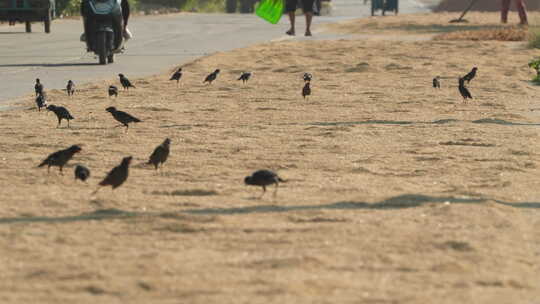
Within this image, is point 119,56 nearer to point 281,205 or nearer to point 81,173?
point 81,173

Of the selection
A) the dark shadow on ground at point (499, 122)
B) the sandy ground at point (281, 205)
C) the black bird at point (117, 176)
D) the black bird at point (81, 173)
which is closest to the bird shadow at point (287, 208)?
the sandy ground at point (281, 205)

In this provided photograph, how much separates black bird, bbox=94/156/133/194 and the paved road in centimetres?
879

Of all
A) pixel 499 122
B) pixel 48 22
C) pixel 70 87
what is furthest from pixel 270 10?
pixel 48 22

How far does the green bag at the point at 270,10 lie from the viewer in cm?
1753

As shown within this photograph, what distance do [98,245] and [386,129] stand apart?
703cm

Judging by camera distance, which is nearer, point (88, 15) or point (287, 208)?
point (287, 208)

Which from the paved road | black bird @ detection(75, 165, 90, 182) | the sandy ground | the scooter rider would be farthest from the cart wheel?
black bird @ detection(75, 165, 90, 182)

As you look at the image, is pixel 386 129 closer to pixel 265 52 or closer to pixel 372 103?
pixel 372 103

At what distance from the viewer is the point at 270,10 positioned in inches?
720

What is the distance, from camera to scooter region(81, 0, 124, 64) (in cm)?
2338

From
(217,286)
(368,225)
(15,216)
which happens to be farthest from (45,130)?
(217,286)

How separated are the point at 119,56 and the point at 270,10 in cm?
934

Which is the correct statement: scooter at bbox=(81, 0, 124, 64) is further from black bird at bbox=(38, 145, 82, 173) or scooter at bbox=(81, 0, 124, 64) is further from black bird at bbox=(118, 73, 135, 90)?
black bird at bbox=(38, 145, 82, 173)

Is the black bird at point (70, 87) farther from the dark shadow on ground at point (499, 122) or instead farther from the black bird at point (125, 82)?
the dark shadow on ground at point (499, 122)
